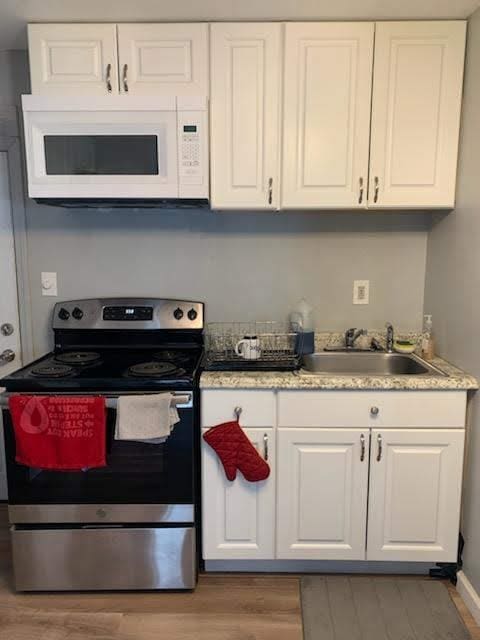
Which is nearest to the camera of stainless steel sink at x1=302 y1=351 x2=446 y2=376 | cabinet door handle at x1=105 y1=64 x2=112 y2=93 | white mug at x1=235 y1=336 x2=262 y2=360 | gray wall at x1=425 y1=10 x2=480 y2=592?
gray wall at x1=425 y1=10 x2=480 y2=592

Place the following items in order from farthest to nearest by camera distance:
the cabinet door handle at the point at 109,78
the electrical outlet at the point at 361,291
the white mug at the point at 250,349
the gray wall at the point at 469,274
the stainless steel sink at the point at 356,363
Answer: the electrical outlet at the point at 361,291, the stainless steel sink at the point at 356,363, the white mug at the point at 250,349, the cabinet door handle at the point at 109,78, the gray wall at the point at 469,274

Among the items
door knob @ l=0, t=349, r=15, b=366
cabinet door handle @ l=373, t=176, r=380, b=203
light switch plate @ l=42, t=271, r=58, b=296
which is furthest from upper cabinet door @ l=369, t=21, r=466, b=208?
door knob @ l=0, t=349, r=15, b=366

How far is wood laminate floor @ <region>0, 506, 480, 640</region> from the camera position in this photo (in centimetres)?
172

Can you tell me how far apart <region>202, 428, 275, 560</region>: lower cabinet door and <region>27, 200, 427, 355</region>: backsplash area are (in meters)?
0.77

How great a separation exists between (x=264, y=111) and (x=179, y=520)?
1.70 metres

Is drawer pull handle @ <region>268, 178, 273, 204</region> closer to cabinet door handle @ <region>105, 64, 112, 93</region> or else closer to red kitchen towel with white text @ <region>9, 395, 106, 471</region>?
cabinet door handle @ <region>105, 64, 112, 93</region>

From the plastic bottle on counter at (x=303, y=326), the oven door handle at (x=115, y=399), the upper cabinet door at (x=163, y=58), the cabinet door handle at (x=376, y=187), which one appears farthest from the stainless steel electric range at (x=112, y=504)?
the upper cabinet door at (x=163, y=58)

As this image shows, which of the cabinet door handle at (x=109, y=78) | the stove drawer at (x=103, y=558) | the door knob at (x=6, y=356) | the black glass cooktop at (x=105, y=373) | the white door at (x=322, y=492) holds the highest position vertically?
the cabinet door handle at (x=109, y=78)

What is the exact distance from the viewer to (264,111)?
1.96 m

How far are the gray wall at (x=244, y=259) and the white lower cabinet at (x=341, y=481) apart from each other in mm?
636

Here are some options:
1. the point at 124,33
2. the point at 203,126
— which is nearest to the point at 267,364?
the point at 203,126

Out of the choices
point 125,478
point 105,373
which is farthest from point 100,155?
point 125,478

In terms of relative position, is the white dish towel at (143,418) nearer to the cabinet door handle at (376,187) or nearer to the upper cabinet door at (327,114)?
the upper cabinet door at (327,114)

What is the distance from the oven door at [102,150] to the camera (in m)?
1.86
